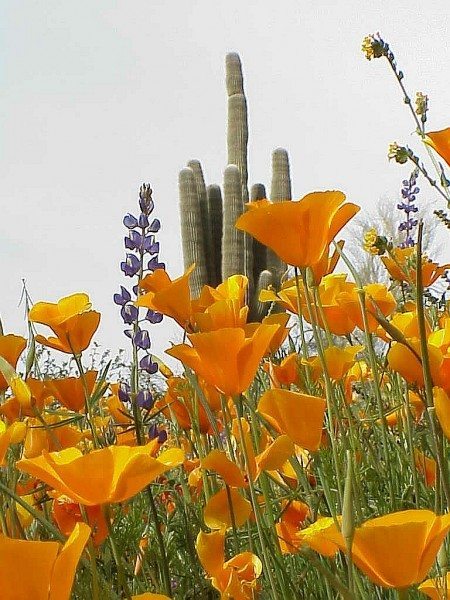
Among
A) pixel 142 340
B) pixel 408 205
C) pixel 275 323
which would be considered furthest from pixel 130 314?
pixel 408 205

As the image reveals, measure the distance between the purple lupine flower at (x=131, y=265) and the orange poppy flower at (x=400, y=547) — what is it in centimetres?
66

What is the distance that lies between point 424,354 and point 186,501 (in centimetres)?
56

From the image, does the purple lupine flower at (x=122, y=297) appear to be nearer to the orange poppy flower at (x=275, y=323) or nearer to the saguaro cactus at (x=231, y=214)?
the orange poppy flower at (x=275, y=323)

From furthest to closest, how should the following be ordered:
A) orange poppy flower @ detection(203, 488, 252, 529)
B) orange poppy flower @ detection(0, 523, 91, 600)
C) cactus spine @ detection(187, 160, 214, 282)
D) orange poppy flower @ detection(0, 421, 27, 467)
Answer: cactus spine @ detection(187, 160, 214, 282)
orange poppy flower @ detection(203, 488, 252, 529)
orange poppy flower @ detection(0, 421, 27, 467)
orange poppy flower @ detection(0, 523, 91, 600)

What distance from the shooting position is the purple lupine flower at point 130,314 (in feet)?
3.18

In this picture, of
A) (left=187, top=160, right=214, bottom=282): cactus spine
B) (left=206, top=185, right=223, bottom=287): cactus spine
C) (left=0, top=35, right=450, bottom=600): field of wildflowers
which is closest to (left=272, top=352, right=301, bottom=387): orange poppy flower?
(left=0, top=35, right=450, bottom=600): field of wildflowers

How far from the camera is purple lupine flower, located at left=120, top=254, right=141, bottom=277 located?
1.00 metres

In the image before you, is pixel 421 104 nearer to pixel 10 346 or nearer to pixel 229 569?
pixel 10 346

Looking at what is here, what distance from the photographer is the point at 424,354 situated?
43 centimetres

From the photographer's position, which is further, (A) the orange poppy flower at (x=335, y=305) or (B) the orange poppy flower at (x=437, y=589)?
(A) the orange poppy flower at (x=335, y=305)

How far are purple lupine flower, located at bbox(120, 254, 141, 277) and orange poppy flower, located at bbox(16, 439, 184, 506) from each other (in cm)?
55

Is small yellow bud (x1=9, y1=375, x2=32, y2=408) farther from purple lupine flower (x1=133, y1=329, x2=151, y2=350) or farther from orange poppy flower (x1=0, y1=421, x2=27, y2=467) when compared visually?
purple lupine flower (x1=133, y1=329, x2=151, y2=350)

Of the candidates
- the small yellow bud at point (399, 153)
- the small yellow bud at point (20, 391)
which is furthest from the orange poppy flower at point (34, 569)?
the small yellow bud at point (399, 153)

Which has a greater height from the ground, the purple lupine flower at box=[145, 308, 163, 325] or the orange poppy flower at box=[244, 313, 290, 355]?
the purple lupine flower at box=[145, 308, 163, 325]
